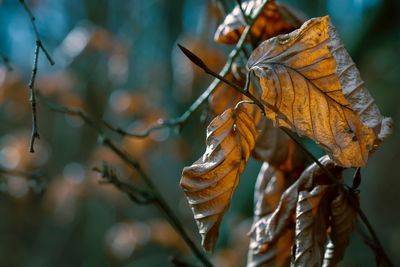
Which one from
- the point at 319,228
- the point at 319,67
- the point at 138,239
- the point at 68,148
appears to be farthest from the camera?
the point at 68,148

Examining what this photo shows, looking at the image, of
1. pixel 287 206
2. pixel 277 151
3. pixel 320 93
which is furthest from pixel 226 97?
pixel 320 93

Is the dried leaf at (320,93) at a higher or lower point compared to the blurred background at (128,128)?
lower

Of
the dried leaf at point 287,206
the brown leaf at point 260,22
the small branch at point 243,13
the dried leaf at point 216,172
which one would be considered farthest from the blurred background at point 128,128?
the dried leaf at point 216,172

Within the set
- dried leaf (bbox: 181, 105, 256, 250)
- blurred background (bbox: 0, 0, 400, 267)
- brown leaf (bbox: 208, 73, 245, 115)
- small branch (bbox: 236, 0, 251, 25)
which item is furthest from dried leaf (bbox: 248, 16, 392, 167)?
blurred background (bbox: 0, 0, 400, 267)

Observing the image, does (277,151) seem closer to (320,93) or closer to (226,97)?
(226,97)

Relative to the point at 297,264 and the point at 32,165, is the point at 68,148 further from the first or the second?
the point at 297,264

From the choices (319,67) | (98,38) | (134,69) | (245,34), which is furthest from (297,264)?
(134,69)

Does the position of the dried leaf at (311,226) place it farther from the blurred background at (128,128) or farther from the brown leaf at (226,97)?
the blurred background at (128,128)
